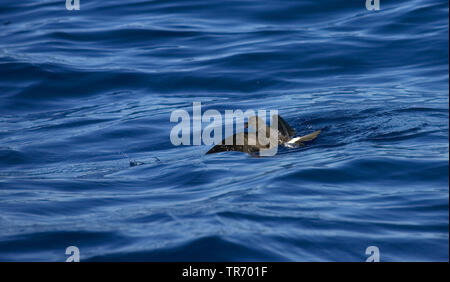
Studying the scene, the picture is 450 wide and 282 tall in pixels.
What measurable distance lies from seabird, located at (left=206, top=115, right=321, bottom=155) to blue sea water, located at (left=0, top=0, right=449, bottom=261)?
0.11 metres

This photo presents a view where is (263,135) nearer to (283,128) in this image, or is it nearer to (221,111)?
(283,128)

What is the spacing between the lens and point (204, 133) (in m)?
9.59

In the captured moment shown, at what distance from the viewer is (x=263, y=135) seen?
8.03 meters

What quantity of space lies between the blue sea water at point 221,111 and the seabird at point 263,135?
4.4 inches

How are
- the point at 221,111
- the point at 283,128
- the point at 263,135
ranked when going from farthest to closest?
1. the point at 221,111
2. the point at 283,128
3. the point at 263,135

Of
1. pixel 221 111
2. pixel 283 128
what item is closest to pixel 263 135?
pixel 283 128

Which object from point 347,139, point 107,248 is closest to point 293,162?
point 347,139

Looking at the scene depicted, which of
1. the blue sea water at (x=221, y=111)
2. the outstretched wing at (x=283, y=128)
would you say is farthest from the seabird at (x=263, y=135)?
the blue sea water at (x=221, y=111)

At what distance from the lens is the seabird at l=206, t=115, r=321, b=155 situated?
803cm

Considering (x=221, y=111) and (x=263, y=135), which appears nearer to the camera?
(x=263, y=135)

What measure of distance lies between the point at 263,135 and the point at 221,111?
2.54 metres

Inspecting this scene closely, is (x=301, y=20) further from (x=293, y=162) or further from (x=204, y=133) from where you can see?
(x=293, y=162)
